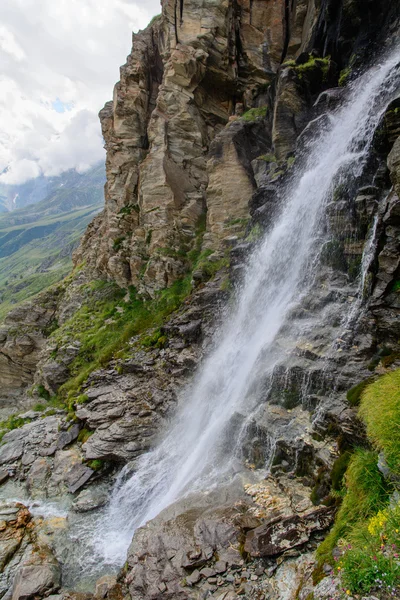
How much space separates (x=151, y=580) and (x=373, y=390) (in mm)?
8912

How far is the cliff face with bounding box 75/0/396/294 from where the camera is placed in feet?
93.1

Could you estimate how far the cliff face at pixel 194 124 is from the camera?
28.4 meters

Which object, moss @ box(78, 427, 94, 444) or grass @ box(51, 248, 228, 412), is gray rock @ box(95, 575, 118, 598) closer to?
moss @ box(78, 427, 94, 444)

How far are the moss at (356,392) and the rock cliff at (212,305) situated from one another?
136 mm

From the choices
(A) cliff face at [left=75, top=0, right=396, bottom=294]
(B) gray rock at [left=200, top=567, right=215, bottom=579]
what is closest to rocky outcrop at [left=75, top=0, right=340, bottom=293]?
(A) cliff face at [left=75, top=0, right=396, bottom=294]

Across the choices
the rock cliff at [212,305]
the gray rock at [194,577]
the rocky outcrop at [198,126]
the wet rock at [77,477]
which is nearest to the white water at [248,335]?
the rock cliff at [212,305]

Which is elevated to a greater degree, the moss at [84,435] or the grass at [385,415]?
the grass at [385,415]

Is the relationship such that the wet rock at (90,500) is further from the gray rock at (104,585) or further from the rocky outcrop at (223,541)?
the rocky outcrop at (223,541)

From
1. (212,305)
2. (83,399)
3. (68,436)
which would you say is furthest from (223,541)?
(83,399)

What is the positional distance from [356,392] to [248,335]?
8.48 m

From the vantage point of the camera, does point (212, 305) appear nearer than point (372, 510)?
No

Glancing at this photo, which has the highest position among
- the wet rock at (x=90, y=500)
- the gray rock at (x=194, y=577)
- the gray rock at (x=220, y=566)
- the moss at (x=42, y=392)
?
the moss at (x=42, y=392)

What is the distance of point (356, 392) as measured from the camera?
35.9 feet

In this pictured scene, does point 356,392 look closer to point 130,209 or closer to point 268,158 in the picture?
point 268,158
